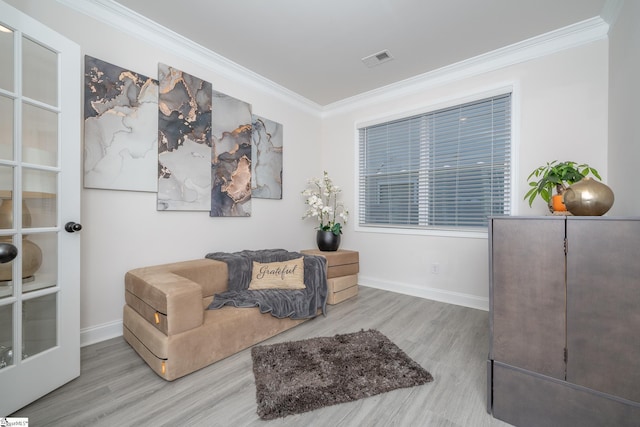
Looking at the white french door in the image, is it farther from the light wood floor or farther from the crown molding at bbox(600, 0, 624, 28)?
the crown molding at bbox(600, 0, 624, 28)

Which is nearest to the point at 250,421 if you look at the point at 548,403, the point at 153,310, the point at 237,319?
the point at 237,319

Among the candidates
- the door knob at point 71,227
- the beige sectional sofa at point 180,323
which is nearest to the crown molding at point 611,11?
the beige sectional sofa at point 180,323

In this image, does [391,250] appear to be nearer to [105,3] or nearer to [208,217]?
[208,217]

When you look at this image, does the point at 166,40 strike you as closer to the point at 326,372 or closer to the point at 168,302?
the point at 168,302

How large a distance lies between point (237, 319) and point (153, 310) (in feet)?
1.82

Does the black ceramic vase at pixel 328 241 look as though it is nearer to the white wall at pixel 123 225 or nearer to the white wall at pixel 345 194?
the white wall at pixel 345 194

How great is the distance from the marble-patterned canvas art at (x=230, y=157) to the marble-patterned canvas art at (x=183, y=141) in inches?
3.5

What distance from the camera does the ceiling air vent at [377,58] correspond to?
276cm

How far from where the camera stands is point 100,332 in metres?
2.08

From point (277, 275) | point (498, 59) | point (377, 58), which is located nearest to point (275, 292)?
point (277, 275)

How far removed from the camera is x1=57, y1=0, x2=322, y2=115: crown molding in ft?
6.65

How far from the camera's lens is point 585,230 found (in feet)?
3.85

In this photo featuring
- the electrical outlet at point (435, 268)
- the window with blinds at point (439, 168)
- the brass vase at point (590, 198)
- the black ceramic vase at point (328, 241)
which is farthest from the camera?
the black ceramic vase at point (328, 241)

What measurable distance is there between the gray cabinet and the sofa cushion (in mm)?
1685
